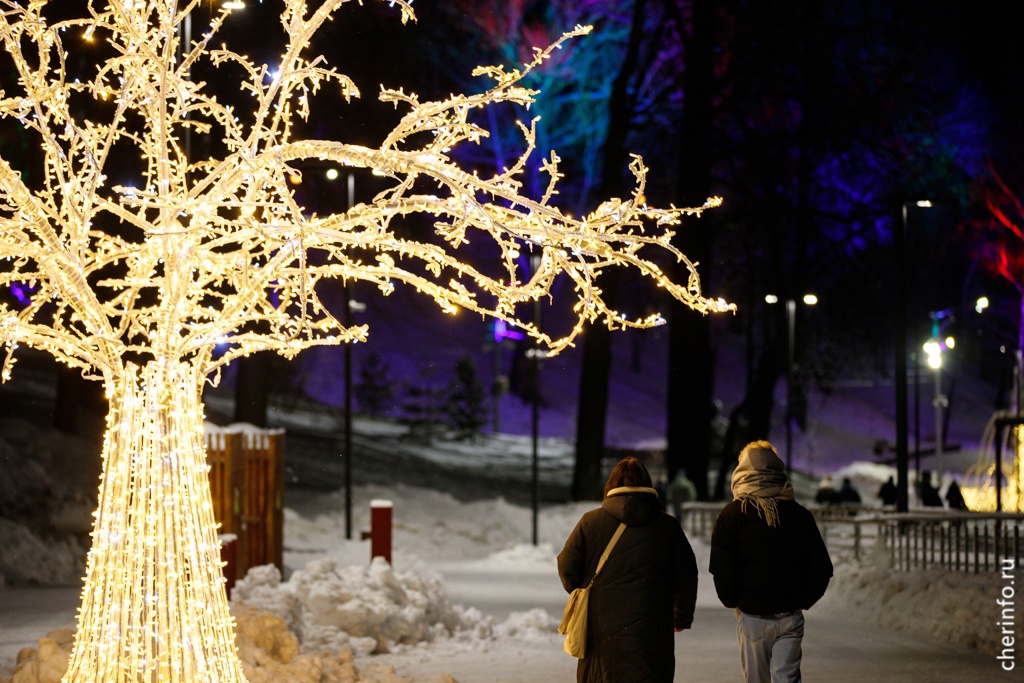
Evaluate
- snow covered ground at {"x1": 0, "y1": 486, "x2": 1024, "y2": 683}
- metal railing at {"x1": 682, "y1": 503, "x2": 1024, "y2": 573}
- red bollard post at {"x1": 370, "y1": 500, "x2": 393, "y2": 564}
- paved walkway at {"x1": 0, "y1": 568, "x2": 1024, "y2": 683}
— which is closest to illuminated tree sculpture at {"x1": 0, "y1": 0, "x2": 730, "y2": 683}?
snow covered ground at {"x1": 0, "y1": 486, "x2": 1024, "y2": 683}

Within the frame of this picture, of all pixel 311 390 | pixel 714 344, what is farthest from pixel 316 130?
pixel 714 344

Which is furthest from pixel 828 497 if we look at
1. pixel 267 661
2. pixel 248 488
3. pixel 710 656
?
pixel 267 661

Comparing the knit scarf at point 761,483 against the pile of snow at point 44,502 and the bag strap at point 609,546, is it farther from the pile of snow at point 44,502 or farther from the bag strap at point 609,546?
the pile of snow at point 44,502

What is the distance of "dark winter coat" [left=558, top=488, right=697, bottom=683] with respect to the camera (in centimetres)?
611

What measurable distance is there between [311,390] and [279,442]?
45.6 metres

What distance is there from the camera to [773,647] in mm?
6590

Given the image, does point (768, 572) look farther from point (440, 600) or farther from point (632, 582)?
point (440, 600)

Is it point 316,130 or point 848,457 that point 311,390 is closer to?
point 848,457

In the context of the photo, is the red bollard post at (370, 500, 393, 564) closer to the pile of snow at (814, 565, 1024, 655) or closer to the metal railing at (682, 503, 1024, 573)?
the pile of snow at (814, 565, 1024, 655)

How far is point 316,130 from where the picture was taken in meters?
23.3

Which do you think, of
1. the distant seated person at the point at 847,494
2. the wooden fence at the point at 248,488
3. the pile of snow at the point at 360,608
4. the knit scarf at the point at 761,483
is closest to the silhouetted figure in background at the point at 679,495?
the distant seated person at the point at 847,494

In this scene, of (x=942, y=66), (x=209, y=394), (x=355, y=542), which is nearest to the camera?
(x=355, y=542)

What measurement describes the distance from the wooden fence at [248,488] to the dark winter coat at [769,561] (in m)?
7.96

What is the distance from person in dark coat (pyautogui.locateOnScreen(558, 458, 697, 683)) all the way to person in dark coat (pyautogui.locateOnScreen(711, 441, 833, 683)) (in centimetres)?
42
